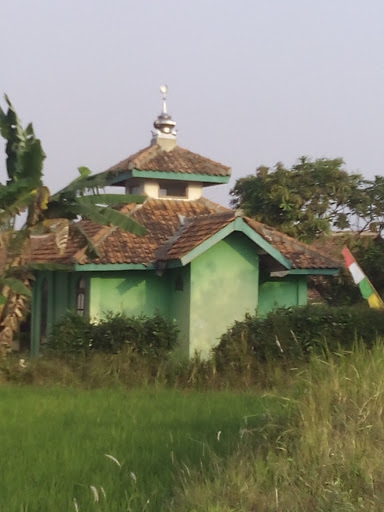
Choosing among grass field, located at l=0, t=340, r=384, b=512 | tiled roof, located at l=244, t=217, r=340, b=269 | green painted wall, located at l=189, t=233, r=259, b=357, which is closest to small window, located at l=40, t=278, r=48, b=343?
green painted wall, located at l=189, t=233, r=259, b=357

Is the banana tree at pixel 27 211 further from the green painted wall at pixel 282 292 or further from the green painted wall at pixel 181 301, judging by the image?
the green painted wall at pixel 282 292

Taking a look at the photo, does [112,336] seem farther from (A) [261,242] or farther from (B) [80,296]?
(A) [261,242]

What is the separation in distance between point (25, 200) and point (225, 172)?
629 cm

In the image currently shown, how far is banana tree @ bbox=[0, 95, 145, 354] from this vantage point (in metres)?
14.8

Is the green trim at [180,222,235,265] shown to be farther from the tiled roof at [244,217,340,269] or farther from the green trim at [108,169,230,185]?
the green trim at [108,169,230,185]

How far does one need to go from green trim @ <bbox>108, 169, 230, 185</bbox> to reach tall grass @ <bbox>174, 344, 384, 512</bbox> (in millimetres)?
11372

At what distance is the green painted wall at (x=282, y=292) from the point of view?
18547 mm

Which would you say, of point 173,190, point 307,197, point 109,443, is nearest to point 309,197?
point 307,197

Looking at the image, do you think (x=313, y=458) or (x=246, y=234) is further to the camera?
(x=246, y=234)

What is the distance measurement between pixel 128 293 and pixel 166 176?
3.15 meters

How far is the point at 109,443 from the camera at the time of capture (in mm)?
8031

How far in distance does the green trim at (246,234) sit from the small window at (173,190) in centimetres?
327

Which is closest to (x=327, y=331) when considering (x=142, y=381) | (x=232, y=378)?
(x=232, y=378)

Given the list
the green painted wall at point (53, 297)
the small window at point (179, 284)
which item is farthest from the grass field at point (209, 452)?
the green painted wall at point (53, 297)
